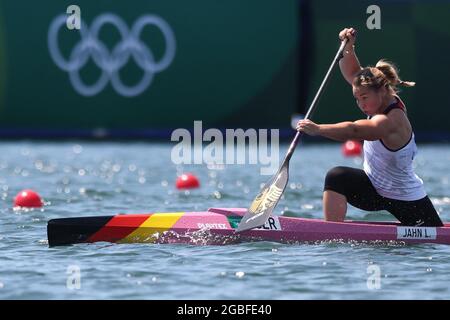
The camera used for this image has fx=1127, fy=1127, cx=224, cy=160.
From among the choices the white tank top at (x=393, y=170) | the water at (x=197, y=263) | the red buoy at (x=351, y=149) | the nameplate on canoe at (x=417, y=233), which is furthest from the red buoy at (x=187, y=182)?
the nameplate on canoe at (x=417, y=233)

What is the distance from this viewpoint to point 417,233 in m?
10.0

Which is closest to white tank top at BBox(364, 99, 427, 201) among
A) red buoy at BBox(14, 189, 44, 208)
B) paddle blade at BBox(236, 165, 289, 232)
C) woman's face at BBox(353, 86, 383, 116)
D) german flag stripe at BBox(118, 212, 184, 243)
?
woman's face at BBox(353, 86, 383, 116)

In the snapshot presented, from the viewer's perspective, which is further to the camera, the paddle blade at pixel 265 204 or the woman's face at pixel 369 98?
the paddle blade at pixel 265 204

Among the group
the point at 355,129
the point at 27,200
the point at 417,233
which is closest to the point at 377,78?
the point at 355,129

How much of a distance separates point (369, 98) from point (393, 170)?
704 millimetres

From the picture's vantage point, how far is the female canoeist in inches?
386

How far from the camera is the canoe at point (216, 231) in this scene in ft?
32.8

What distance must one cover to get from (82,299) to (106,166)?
1107cm

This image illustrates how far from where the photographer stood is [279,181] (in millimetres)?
10594

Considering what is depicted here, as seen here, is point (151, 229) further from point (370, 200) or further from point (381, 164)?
point (381, 164)

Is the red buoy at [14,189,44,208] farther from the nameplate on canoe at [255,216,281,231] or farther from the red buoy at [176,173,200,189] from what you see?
the nameplate on canoe at [255,216,281,231]

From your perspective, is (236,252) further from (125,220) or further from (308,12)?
(308,12)

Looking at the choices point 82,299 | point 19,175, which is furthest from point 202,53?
point 82,299

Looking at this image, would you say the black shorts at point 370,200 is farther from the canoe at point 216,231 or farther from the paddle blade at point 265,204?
the paddle blade at point 265,204
